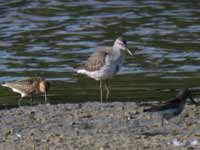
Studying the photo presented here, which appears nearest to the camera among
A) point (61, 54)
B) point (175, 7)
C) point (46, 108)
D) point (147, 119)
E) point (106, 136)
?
point (106, 136)

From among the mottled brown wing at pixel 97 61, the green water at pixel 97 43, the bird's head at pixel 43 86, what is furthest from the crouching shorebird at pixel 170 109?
the mottled brown wing at pixel 97 61

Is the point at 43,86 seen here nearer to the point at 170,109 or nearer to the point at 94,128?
the point at 94,128

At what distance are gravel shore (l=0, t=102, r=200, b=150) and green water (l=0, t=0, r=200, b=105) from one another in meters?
1.47

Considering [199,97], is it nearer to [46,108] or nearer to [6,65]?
[46,108]

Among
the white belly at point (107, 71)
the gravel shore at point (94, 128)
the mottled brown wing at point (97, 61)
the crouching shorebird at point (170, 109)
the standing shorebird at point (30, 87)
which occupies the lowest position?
the gravel shore at point (94, 128)

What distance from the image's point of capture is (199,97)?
15.4 meters

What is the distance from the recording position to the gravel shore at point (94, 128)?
11.0 meters

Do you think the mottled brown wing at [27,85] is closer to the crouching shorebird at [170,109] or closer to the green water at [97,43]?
the green water at [97,43]

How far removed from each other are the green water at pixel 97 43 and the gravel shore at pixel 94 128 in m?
1.47

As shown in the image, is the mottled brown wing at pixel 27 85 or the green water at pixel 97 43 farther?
the green water at pixel 97 43

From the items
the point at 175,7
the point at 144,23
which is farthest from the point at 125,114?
the point at 175,7

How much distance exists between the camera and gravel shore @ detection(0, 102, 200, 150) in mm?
11023

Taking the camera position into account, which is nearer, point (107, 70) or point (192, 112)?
point (192, 112)

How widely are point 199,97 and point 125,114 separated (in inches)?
87.8
